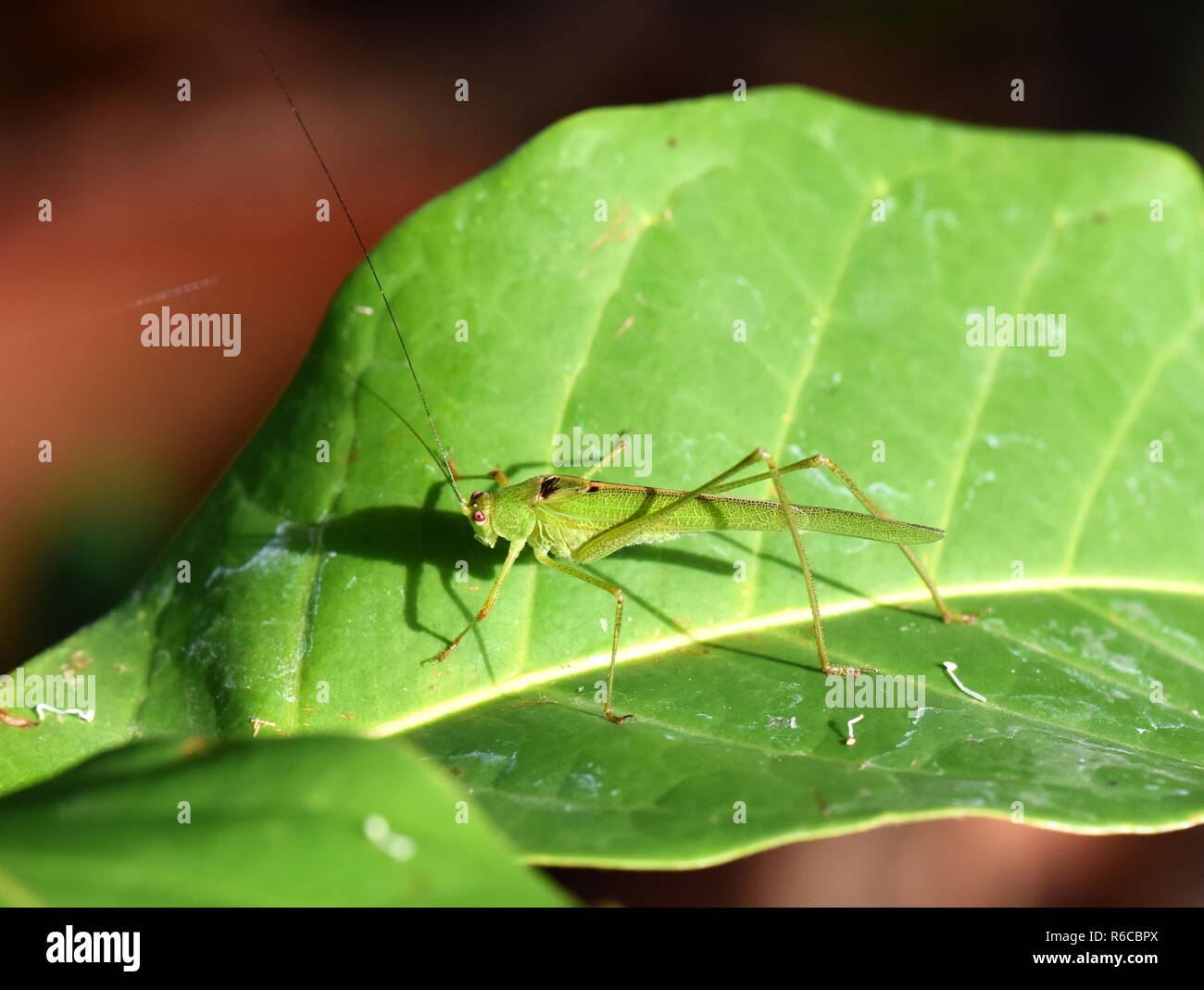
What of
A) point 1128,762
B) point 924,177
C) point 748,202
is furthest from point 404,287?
point 1128,762

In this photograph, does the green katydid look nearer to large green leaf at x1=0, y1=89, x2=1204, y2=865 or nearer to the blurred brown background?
large green leaf at x1=0, y1=89, x2=1204, y2=865

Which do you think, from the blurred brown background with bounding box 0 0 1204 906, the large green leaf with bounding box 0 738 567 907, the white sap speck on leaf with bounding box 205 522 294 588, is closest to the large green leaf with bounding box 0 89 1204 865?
the white sap speck on leaf with bounding box 205 522 294 588

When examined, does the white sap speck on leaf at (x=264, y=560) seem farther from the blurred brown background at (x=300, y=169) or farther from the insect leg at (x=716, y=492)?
the blurred brown background at (x=300, y=169)

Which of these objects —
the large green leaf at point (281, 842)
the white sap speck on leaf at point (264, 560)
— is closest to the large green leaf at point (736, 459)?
the white sap speck on leaf at point (264, 560)

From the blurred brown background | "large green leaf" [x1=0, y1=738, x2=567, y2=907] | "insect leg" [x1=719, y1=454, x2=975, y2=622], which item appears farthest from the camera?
the blurred brown background

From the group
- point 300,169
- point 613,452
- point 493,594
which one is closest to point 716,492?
point 613,452

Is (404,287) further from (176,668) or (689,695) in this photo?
(689,695)
